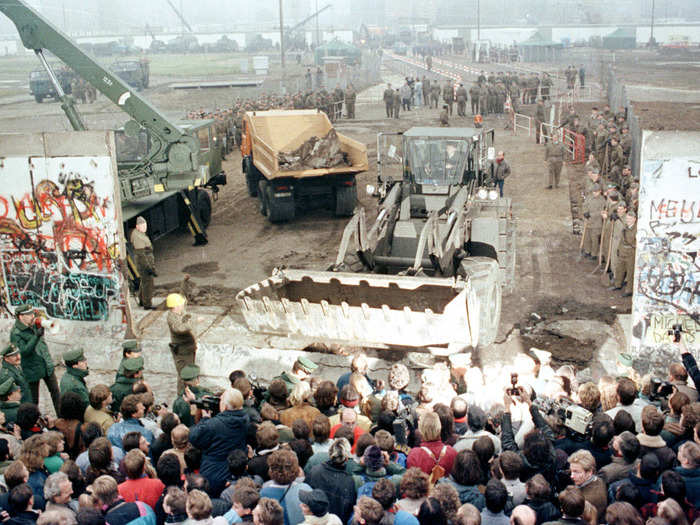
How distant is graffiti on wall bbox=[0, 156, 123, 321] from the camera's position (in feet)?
30.9

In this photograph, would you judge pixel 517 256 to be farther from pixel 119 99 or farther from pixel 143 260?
pixel 119 99

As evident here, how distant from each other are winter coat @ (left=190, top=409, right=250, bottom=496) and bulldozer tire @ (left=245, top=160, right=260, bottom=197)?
13342 millimetres

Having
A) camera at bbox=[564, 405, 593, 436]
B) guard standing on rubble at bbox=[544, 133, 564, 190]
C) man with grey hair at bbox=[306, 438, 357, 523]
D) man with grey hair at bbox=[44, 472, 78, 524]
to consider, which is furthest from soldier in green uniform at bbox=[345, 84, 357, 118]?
man with grey hair at bbox=[44, 472, 78, 524]

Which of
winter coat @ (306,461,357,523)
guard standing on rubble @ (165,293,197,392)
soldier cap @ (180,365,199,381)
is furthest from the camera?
guard standing on rubble @ (165,293,197,392)

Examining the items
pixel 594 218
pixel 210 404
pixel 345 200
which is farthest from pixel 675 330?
pixel 345 200

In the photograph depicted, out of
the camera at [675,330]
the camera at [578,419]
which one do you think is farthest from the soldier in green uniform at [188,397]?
the camera at [675,330]

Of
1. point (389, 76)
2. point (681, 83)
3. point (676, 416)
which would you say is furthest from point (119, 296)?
point (389, 76)

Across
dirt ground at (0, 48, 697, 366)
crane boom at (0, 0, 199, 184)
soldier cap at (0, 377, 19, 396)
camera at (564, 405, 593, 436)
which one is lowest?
dirt ground at (0, 48, 697, 366)

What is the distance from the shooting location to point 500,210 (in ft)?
39.2

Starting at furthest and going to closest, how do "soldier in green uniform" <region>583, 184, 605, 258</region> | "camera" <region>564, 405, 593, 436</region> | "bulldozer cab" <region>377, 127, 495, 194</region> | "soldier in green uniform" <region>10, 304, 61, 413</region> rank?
"soldier in green uniform" <region>583, 184, 605, 258</region> < "bulldozer cab" <region>377, 127, 495, 194</region> < "soldier in green uniform" <region>10, 304, 61, 413</region> < "camera" <region>564, 405, 593, 436</region>

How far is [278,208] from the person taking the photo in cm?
1616

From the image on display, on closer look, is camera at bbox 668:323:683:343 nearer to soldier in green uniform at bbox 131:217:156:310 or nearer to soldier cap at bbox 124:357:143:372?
soldier cap at bbox 124:357:143:372

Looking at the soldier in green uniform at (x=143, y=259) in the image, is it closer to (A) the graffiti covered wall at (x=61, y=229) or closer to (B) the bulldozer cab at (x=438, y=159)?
(A) the graffiti covered wall at (x=61, y=229)

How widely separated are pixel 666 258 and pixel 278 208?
958 centimetres
